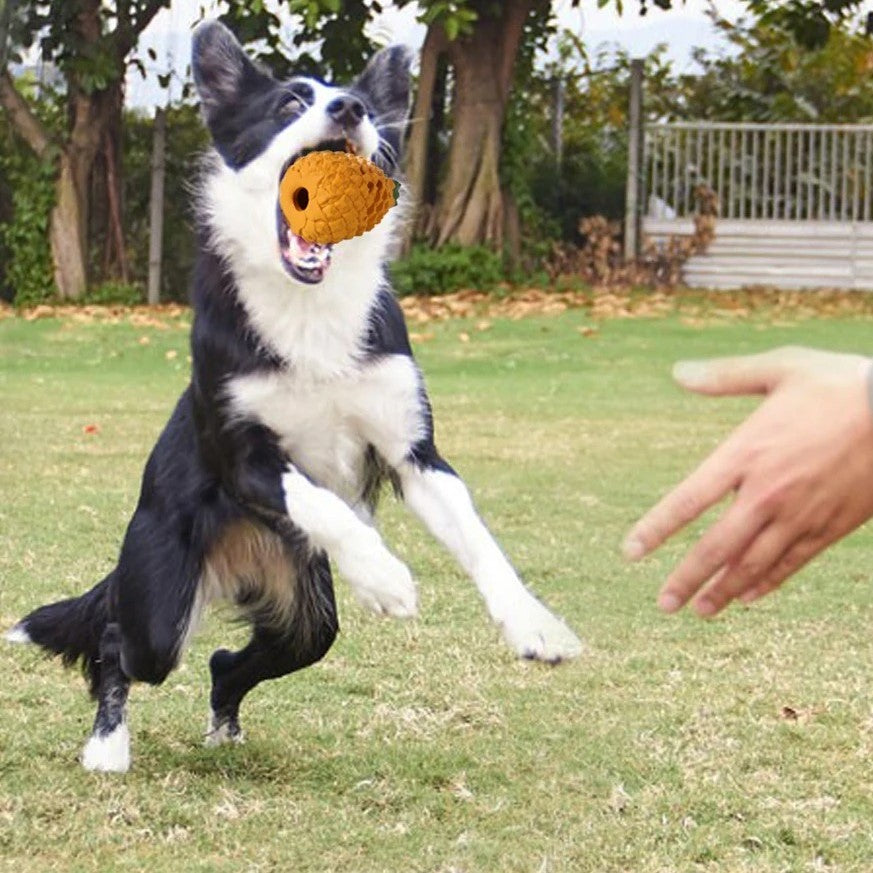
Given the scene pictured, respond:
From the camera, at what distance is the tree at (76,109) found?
17875mm

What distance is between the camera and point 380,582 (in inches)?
148

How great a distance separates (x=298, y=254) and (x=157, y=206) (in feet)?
47.2

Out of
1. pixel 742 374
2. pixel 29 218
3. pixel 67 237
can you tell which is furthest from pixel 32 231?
pixel 742 374

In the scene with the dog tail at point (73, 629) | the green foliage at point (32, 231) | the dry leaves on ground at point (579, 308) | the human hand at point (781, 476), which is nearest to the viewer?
the human hand at point (781, 476)

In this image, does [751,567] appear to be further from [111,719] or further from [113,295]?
[113,295]

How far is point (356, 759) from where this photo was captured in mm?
4672

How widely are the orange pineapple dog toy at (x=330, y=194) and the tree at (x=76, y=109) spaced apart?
45.6 ft

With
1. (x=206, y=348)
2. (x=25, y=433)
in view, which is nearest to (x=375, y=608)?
(x=206, y=348)

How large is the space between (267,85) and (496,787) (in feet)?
5.27

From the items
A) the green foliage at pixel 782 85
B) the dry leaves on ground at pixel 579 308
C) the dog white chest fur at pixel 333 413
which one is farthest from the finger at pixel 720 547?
the green foliage at pixel 782 85

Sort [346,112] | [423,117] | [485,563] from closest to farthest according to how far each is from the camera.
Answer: [485,563] < [346,112] < [423,117]

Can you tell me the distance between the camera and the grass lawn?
405 centimetres

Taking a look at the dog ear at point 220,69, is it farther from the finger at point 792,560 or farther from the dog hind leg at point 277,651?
the finger at point 792,560

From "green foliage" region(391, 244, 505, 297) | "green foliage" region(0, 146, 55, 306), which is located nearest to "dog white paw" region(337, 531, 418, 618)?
"green foliage" region(391, 244, 505, 297)
